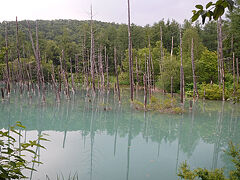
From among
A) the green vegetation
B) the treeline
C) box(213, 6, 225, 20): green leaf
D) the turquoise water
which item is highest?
the treeline

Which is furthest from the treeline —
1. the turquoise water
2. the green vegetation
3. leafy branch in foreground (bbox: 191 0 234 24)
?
leafy branch in foreground (bbox: 191 0 234 24)

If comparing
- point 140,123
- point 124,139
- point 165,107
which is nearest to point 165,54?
point 165,107

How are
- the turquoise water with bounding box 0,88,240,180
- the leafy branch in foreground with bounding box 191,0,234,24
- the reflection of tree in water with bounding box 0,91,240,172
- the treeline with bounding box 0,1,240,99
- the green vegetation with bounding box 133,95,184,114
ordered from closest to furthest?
the leafy branch in foreground with bounding box 191,0,234,24, the turquoise water with bounding box 0,88,240,180, the reflection of tree in water with bounding box 0,91,240,172, the green vegetation with bounding box 133,95,184,114, the treeline with bounding box 0,1,240,99

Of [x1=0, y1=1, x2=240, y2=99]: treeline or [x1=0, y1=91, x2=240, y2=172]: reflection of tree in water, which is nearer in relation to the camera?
[x1=0, y1=91, x2=240, y2=172]: reflection of tree in water

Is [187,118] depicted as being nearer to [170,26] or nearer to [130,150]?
[130,150]

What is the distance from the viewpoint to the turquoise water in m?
5.50

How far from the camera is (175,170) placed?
5.46 meters

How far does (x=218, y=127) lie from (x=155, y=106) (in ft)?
14.2

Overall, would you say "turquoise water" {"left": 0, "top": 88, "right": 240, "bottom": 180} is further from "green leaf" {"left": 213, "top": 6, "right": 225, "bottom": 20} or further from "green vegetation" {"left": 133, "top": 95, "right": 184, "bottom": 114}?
"green leaf" {"left": 213, "top": 6, "right": 225, "bottom": 20}

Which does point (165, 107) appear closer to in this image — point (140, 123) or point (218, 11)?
point (140, 123)

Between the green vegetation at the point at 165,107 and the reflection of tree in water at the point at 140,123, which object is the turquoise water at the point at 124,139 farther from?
the green vegetation at the point at 165,107

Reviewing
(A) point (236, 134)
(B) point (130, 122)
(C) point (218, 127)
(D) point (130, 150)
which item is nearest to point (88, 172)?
(D) point (130, 150)

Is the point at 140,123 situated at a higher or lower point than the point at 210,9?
lower

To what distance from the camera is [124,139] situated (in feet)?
27.3
